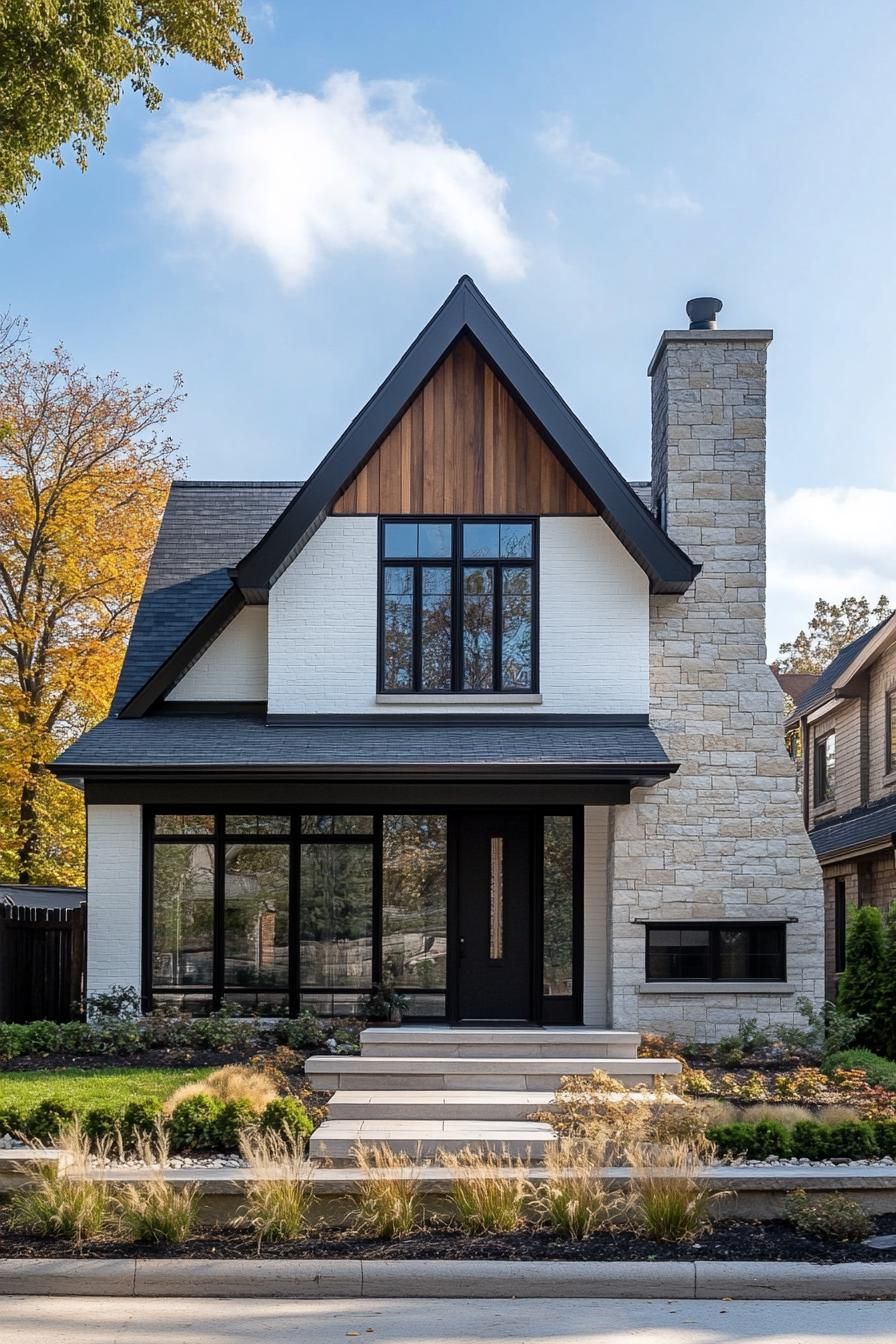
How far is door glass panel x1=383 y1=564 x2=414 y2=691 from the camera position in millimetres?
15320

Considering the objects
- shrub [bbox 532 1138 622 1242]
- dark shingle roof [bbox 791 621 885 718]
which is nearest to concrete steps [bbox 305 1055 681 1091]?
shrub [bbox 532 1138 622 1242]

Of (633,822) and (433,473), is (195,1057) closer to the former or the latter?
(633,822)

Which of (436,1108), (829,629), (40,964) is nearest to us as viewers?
(436,1108)

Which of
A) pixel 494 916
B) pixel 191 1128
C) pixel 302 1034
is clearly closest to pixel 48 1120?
pixel 191 1128

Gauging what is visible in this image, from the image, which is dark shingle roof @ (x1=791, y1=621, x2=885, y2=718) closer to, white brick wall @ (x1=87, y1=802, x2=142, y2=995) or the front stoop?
the front stoop

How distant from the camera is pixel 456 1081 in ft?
39.7

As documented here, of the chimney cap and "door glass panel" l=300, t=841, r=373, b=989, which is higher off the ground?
the chimney cap

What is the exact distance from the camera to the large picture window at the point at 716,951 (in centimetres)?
1456

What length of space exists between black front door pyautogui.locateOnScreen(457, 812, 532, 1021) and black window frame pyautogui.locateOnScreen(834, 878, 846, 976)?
10624 mm

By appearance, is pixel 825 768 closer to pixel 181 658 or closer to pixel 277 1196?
pixel 181 658

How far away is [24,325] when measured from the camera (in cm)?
2662

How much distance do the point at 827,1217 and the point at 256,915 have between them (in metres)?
8.66

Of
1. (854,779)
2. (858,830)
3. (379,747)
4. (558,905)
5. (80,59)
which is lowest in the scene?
(558,905)

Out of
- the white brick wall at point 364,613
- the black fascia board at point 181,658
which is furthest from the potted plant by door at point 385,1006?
the black fascia board at point 181,658
